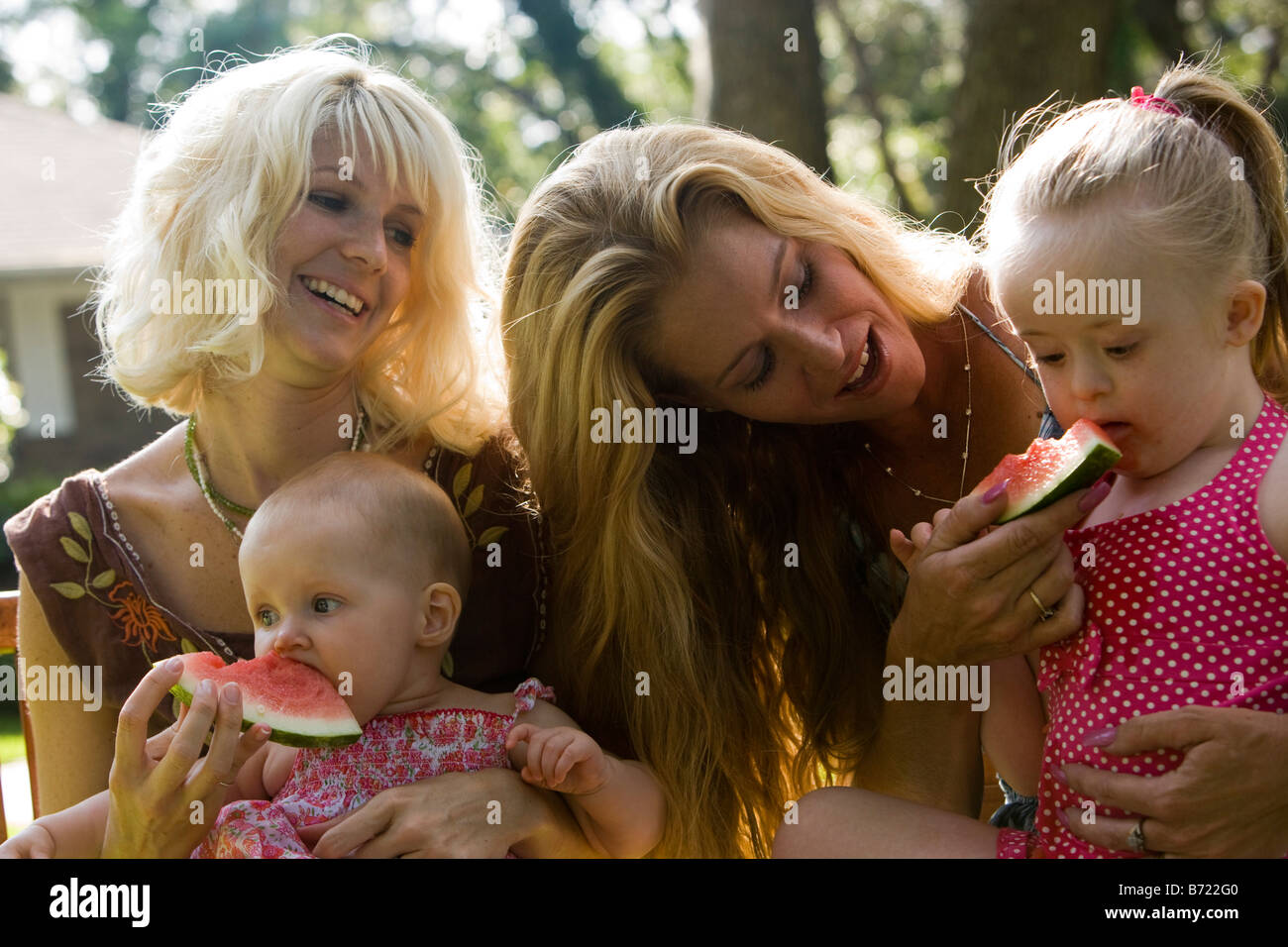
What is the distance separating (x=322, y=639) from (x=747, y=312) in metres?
1.22

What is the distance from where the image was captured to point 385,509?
2689mm

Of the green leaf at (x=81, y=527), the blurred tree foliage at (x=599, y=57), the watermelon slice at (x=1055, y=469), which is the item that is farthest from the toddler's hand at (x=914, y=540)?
A: the blurred tree foliage at (x=599, y=57)

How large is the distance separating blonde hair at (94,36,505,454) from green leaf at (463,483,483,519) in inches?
4.6

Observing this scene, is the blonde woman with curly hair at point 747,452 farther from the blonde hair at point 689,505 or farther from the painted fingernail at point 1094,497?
the painted fingernail at point 1094,497

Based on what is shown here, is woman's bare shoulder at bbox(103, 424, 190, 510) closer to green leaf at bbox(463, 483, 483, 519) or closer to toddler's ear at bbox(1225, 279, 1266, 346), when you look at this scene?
green leaf at bbox(463, 483, 483, 519)

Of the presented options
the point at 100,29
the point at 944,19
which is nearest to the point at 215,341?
the point at 944,19

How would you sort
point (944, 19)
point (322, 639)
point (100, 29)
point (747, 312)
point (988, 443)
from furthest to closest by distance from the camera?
point (100, 29) → point (944, 19) → point (988, 443) → point (747, 312) → point (322, 639)

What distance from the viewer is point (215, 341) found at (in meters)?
2.96

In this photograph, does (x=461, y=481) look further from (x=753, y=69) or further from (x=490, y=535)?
(x=753, y=69)

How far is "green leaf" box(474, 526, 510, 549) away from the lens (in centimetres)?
329

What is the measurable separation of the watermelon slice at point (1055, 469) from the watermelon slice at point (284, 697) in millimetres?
1384

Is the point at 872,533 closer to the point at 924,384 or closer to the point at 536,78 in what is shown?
the point at 924,384

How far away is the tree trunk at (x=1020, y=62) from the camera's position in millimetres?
7168

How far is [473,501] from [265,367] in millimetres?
642
